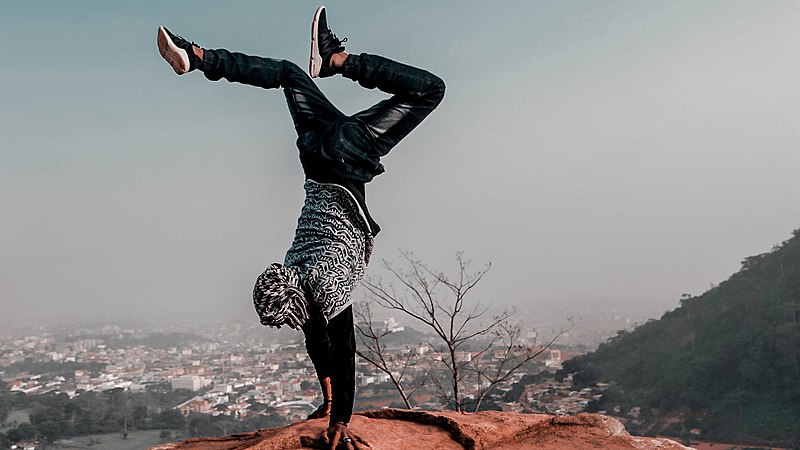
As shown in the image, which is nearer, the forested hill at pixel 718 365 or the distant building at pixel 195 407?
the distant building at pixel 195 407

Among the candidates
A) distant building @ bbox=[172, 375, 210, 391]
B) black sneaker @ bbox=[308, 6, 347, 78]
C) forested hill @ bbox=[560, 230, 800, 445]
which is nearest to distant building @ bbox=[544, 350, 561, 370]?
forested hill @ bbox=[560, 230, 800, 445]

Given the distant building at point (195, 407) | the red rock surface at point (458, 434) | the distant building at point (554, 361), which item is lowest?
the red rock surface at point (458, 434)

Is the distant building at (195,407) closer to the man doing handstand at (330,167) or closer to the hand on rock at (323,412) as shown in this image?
the hand on rock at (323,412)

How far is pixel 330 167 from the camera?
112 inches

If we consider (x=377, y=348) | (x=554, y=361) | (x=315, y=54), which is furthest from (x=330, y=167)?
(x=554, y=361)

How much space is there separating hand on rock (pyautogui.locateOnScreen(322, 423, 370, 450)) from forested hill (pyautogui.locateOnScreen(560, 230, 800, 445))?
1578cm

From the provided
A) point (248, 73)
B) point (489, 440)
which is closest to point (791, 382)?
point (489, 440)

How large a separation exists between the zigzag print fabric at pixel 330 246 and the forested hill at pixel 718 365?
15.9 metres

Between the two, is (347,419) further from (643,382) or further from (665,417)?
(643,382)

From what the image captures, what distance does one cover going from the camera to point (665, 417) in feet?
61.5

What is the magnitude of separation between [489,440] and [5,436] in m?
17.4

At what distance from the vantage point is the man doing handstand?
2.58m

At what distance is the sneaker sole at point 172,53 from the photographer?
2449 millimetres

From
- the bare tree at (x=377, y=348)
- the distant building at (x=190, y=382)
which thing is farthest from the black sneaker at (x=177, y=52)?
the distant building at (x=190, y=382)
